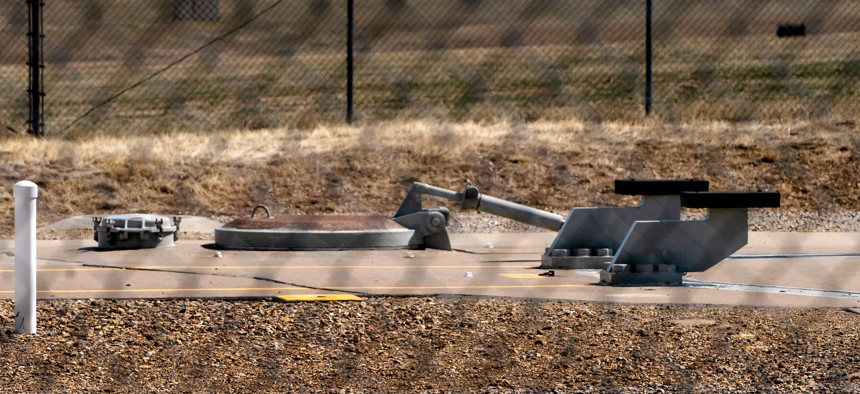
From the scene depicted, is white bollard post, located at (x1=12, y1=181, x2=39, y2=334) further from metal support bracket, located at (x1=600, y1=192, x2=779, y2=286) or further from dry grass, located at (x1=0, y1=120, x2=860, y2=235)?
dry grass, located at (x1=0, y1=120, x2=860, y2=235)

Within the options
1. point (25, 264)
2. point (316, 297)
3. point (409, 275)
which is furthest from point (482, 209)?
point (25, 264)

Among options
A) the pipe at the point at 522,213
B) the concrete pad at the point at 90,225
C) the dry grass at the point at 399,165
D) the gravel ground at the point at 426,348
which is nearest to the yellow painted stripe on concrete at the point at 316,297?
the gravel ground at the point at 426,348

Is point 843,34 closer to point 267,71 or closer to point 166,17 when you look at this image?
point 267,71

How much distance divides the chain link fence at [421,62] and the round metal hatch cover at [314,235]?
506 cm

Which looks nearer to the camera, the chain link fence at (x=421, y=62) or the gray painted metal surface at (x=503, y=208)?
the gray painted metal surface at (x=503, y=208)

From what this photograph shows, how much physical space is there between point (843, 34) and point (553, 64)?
482 centimetres

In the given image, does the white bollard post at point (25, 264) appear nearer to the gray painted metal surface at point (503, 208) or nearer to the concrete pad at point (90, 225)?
the gray painted metal surface at point (503, 208)

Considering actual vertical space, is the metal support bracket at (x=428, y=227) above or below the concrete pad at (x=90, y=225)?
above

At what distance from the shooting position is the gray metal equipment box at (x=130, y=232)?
6.66 metres

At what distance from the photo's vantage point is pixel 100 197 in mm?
8750

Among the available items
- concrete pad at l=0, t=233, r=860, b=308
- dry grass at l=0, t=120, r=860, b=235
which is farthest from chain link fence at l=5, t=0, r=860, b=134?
concrete pad at l=0, t=233, r=860, b=308

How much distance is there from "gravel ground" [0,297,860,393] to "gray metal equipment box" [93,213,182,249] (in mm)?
2000

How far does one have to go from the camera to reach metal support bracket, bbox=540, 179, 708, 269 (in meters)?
6.04

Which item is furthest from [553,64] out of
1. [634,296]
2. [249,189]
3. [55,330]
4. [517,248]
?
[55,330]
